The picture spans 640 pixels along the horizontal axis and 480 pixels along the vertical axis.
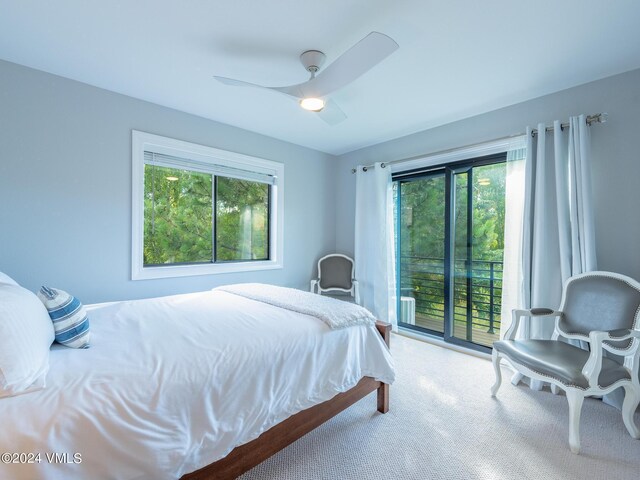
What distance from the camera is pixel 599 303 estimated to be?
7.00 ft

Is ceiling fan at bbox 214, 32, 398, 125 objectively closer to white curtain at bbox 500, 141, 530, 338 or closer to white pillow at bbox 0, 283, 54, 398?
white pillow at bbox 0, 283, 54, 398

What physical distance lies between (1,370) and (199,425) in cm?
68

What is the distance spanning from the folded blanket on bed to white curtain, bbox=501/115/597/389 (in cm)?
153

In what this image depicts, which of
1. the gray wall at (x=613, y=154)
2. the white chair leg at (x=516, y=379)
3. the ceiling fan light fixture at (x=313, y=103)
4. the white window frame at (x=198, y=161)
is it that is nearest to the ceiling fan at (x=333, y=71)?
the ceiling fan light fixture at (x=313, y=103)

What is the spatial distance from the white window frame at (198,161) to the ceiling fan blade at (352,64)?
153 cm

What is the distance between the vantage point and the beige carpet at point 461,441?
158 cm

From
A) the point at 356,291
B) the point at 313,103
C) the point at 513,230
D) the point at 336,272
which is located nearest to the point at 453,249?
the point at 513,230

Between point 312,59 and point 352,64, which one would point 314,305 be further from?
point 312,59

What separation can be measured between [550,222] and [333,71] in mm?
2145

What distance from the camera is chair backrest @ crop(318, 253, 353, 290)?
13.1 feet

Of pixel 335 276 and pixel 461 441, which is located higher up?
pixel 335 276

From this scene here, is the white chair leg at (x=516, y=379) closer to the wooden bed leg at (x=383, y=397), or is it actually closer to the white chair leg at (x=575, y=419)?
the white chair leg at (x=575, y=419)

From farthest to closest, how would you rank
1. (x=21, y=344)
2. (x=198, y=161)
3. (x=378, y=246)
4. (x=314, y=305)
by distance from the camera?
(x=378, y=246) → (x=198, y=161) → (x=314, y=305) → (x=21, y=344)

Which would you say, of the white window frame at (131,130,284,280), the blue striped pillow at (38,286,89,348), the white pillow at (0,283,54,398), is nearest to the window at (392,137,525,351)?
the white window frame at (131,130,284,280)
